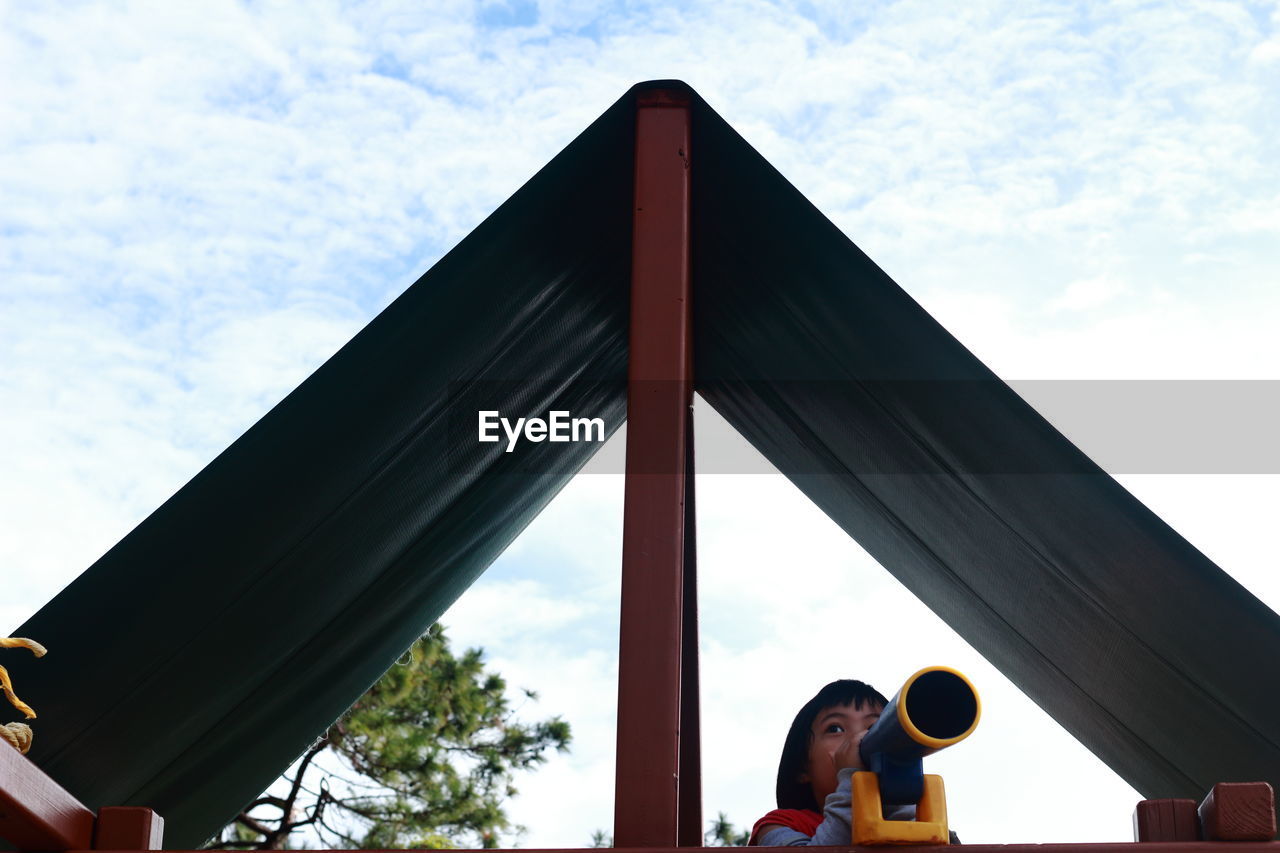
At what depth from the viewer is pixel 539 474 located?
3396mm

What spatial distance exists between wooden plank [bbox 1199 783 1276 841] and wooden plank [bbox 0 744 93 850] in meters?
1.67

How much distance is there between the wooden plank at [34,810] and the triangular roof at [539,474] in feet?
1.66

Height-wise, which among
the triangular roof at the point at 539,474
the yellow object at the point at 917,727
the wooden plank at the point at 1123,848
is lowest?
the wooden plank at the point at 1123,848

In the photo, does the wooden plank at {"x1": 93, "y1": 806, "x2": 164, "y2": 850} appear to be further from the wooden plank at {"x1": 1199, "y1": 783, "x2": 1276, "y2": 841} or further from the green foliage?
the green foliage

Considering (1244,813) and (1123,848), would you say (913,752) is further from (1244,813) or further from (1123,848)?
(1244,813)

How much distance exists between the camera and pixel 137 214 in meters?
11.8

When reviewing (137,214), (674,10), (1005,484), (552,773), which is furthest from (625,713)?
(137,214)

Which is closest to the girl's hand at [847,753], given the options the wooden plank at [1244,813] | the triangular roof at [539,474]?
the triangular roof at [539,474]

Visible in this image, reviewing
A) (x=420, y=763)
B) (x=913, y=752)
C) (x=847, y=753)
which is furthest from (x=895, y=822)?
(x=420, y=763)

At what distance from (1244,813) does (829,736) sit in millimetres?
924

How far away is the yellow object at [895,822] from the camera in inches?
72.2

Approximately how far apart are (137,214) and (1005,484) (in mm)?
10685

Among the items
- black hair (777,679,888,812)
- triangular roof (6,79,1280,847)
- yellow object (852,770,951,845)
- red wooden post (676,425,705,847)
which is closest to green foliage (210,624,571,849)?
red wooden post (676,425,705,847)

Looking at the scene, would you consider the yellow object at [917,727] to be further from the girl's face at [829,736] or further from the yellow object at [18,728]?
the yellow object at [18,728]
